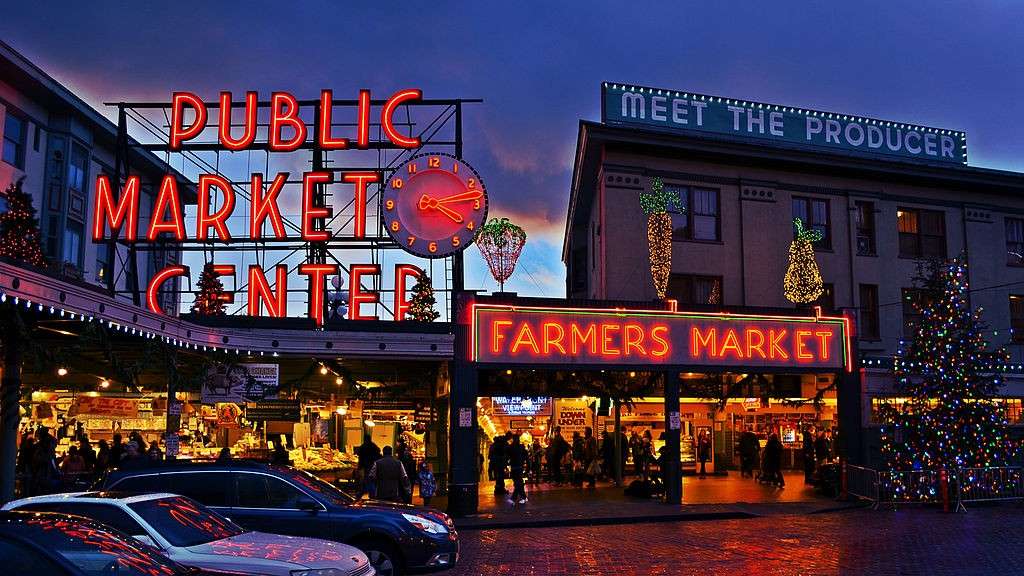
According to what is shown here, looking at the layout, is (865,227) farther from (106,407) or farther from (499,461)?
(106,407)

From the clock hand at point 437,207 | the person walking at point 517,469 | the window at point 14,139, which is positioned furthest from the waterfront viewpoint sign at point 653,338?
the window at point 14,139

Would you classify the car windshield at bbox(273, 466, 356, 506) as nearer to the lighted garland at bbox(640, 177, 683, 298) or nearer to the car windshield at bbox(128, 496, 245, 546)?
the car windshield at bbox(128, 496, 245, 546)

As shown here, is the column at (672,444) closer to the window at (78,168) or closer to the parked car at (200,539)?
the parked car at (200,539)

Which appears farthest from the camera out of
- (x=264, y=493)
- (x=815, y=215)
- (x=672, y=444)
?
(x=815, y=215)

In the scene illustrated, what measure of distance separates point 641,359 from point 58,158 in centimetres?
2380

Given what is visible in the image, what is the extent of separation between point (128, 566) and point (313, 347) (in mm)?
16050

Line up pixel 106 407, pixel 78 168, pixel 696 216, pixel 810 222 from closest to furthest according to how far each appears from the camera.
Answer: pixel 106 407 < pixel 696 216 < pixel 810 222 < pixel 78 168

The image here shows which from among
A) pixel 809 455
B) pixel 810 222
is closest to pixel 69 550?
pixel 809 455

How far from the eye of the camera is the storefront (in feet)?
76.7

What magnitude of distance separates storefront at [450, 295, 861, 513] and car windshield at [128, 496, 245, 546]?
12.6 m

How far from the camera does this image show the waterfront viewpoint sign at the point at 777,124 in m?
30.7

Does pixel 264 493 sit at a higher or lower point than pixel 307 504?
higher

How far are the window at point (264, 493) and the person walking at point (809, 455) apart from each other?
2059cm

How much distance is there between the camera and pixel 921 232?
31641 mm
